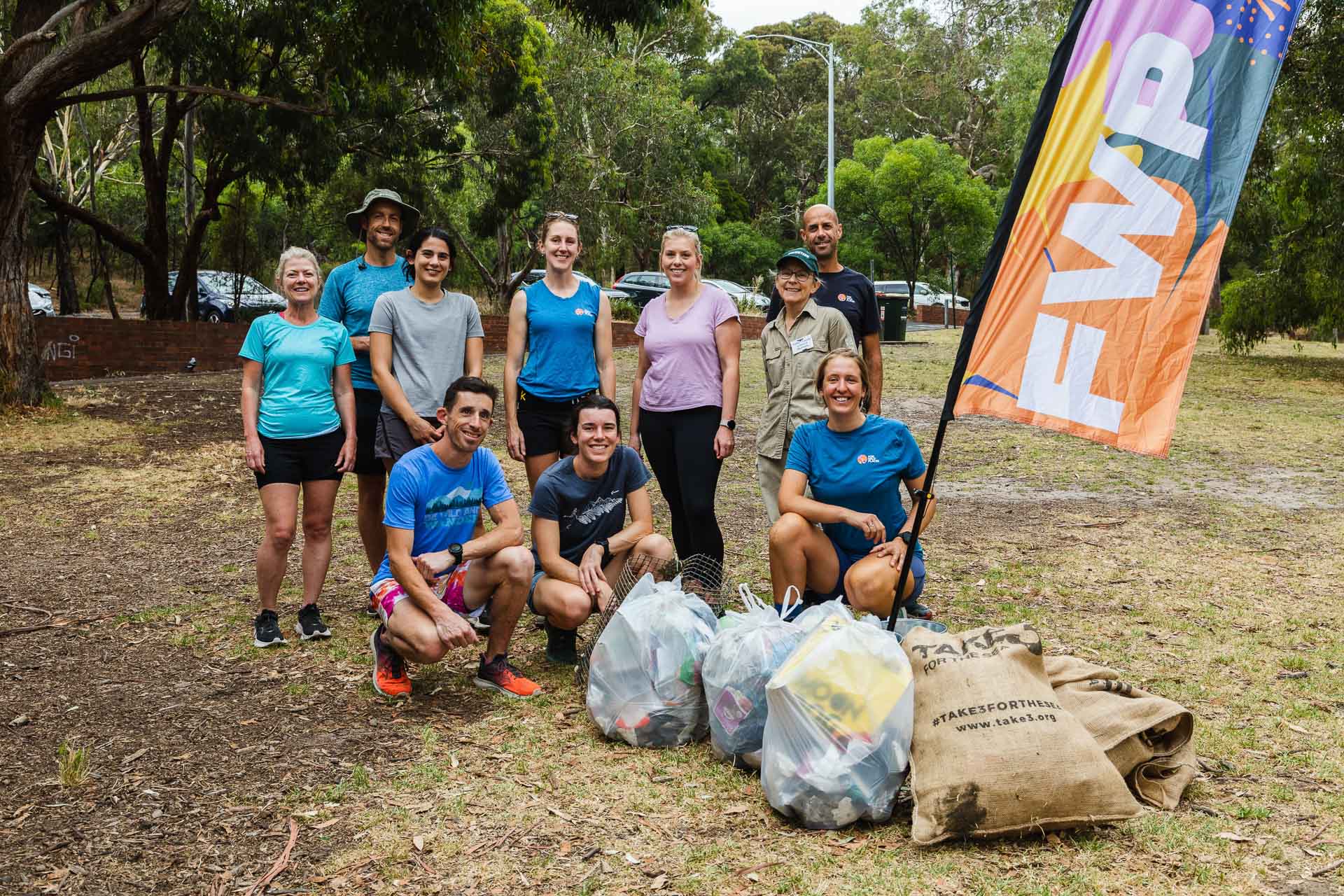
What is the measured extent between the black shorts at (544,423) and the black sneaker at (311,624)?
1191mm

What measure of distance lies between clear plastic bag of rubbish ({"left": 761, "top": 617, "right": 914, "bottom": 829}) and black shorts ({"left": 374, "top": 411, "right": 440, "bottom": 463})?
2390mm

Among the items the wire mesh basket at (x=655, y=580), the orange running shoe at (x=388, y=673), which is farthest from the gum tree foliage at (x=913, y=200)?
the orange running shoe at (x=388, y=673)

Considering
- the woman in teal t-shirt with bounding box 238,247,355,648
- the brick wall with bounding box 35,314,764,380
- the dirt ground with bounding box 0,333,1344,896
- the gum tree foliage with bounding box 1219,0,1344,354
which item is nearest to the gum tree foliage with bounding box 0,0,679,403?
the brick wall with bounding box 35,314,764,380

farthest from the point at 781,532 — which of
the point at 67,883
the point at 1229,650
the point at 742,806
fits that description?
the point at 67,883

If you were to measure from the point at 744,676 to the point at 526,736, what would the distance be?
2.99 feet

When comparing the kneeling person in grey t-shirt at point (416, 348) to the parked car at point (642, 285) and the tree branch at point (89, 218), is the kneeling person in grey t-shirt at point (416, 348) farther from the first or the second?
the parked car at point (642, 285)

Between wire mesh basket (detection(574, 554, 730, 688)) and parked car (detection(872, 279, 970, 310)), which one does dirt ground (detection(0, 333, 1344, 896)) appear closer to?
wire mesh basket (detection(574, 554, 730, 688))

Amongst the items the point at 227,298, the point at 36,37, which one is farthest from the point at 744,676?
the point at 227,298

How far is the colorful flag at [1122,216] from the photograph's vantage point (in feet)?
10.6

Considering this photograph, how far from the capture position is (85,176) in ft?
106

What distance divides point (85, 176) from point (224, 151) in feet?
58.2

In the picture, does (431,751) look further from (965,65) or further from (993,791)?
(965,65)

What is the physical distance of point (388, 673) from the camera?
436cm

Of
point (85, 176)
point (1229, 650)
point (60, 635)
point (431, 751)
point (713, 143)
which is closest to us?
point (431, 751)
